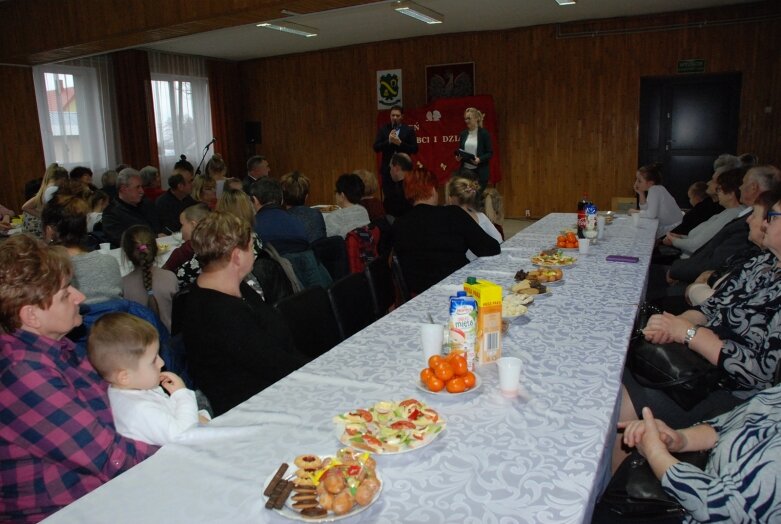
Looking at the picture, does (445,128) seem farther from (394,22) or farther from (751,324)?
(751,324)

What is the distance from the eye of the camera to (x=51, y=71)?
9328 mm

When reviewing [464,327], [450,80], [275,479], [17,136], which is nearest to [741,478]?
[464,327]

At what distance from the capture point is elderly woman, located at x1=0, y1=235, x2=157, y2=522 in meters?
1.36

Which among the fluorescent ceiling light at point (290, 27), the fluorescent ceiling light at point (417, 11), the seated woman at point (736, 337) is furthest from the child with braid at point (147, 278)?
the fluorescent ceiling light at point (290, 27)

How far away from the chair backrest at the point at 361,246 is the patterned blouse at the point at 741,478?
2.88 metres

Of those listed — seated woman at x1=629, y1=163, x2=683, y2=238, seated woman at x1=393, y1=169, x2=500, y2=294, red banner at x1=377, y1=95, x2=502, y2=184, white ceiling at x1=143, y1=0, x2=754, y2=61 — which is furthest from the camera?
red banner at x1=377, y1=95, x2=502, y2=184

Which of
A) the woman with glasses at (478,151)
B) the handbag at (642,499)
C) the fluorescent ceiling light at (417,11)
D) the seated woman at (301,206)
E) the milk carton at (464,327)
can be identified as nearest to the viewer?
the handbag at (642,499)

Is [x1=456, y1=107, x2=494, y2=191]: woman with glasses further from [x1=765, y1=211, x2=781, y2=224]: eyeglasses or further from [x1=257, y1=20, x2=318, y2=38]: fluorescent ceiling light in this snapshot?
[x1=765, y1=211, x2=781, y2=224]: eyeglasses

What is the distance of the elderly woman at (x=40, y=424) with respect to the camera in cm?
136

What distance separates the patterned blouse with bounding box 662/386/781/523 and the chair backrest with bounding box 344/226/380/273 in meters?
2.88

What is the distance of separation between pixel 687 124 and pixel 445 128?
3715 millimetres

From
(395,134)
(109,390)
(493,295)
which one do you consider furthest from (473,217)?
(395,134)

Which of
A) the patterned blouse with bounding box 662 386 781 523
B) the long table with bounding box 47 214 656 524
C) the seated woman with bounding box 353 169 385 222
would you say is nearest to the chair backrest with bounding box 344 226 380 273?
the seated woman with bounding box 353 169 385 222

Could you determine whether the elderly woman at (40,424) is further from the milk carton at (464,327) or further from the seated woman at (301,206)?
the seated woman at (301,206)
